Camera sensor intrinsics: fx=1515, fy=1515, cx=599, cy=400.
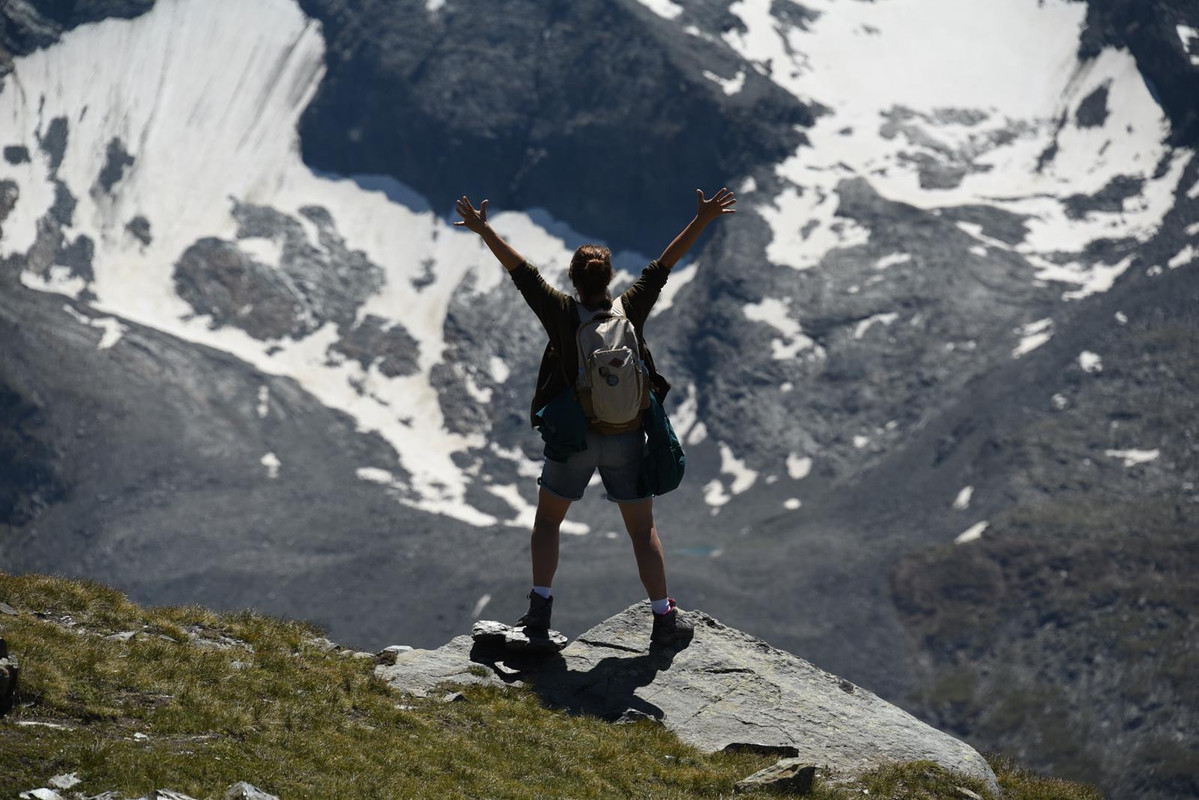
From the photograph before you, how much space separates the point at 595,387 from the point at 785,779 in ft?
14.6

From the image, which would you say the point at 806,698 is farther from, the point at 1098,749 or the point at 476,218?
the point at 1098,749

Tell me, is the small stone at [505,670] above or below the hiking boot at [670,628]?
below

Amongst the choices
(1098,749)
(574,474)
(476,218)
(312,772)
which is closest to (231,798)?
(312,772)

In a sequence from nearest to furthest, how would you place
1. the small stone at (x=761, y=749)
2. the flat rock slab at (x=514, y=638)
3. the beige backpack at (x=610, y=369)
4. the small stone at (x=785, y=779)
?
1. the small stone at (x=785, y=779)
2. the beige backpack at (x=610, y=369)
3. the small stone at (x=761, y=749)
4. the flat rock slab at (x=514, y=638)

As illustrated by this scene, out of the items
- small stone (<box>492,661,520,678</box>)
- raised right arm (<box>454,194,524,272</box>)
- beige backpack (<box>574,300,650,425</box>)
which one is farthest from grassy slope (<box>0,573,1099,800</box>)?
raised right arm (<box>454,194,524,272</box>)

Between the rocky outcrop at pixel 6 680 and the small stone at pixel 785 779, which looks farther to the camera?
the small stone at pixel 785 779

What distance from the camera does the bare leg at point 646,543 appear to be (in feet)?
56.0

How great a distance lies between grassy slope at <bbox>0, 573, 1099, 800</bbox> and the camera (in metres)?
12.8

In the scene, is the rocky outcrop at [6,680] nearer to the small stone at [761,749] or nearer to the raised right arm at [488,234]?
the raised right arm at [488,234]

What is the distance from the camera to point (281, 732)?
1417cm

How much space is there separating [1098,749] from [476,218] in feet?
567

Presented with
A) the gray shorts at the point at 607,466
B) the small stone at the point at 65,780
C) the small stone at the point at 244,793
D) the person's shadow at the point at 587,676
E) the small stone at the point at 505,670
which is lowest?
the small stone at the point at 505,670

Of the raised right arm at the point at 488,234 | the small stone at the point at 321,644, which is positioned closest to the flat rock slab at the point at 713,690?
the small stone at the point at 321,644

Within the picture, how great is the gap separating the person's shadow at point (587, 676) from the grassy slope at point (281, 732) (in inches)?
19.4
